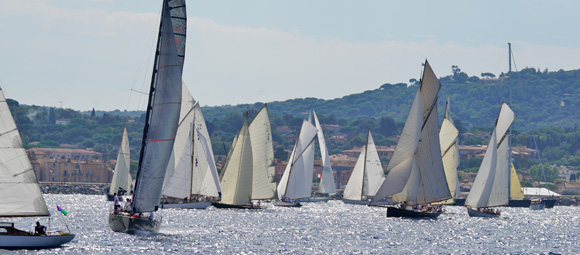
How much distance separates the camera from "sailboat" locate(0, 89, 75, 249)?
140ft

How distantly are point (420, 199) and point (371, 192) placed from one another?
33.7 m

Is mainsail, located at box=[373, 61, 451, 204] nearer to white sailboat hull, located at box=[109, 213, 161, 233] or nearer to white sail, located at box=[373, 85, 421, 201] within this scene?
white sail, located at box=[373, 85, 421, 201]

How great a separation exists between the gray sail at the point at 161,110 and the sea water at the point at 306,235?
3706 mm

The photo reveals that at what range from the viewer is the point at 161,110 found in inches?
2047

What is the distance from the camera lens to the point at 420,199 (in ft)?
264

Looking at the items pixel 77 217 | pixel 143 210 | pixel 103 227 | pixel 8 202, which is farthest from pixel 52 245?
pixel 77 217

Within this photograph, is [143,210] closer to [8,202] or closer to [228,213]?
[8,202]

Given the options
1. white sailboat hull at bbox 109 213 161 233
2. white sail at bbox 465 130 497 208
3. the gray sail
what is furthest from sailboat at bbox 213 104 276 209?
the gray sail

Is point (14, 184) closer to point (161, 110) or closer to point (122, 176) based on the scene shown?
point (161, 110)

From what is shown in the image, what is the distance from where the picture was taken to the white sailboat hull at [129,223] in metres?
53.7

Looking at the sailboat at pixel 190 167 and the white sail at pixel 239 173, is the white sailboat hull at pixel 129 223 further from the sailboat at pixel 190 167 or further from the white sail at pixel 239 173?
the white sail at pixel 239 173

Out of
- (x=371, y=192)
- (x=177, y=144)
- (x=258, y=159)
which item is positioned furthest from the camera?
(x=371, y=192)

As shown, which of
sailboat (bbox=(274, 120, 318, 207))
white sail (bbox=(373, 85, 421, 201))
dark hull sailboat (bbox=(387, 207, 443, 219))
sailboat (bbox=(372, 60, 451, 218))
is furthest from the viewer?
sailboat (bbox=(274, 120, 318, 207))

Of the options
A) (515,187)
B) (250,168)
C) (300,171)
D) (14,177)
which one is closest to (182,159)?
(250,168)
